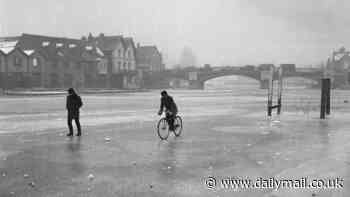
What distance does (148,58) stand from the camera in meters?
111

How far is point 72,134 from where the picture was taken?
1248 centimetres

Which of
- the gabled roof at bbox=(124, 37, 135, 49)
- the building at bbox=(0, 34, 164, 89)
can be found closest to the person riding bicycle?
the building at bbox=(0, 34, 164, 89)

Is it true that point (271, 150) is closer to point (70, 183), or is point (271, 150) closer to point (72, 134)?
point (70, 183)

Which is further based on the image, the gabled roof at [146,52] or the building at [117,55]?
the gabled roof at [146,52]

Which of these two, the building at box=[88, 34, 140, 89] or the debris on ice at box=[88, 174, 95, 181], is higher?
the building at box=[88, 34, 140, 89]

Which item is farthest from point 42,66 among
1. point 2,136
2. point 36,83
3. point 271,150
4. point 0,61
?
point 271,150

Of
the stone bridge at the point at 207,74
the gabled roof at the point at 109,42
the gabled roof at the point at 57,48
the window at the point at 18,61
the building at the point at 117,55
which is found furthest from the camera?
the stone bridge at the point at 207,74

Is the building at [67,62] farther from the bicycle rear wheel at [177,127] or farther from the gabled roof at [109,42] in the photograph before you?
the bicycle rear wheel at [177,127]

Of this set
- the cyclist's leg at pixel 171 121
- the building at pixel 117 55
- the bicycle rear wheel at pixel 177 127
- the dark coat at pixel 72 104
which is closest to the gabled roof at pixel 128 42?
the building at pixel 117 55

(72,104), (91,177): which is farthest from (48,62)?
(91,177)

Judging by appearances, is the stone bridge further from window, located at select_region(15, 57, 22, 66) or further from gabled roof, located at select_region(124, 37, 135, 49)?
window, located at select_region(15, 57, 22, 66)

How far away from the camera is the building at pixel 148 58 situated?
110 meters

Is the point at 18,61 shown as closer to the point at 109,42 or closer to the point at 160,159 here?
the point at 109,42

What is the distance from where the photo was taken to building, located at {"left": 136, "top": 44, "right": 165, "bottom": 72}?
11019 centimetres
